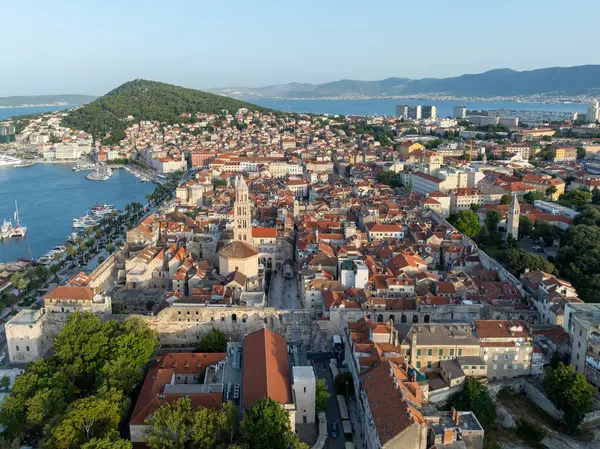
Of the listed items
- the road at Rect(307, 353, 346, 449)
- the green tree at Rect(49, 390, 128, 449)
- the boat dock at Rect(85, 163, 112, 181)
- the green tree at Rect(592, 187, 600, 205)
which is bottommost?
the road at Rect(307, 353, 346, 449)

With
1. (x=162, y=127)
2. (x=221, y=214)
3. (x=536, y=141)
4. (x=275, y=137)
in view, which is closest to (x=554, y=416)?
(x=221, y=214)

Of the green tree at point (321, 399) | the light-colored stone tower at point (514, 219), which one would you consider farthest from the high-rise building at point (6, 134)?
the green tree at point (321, 399)

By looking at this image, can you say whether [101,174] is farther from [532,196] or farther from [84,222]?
[532,196]

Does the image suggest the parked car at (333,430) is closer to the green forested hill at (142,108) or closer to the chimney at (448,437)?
the chimney at (448,437)

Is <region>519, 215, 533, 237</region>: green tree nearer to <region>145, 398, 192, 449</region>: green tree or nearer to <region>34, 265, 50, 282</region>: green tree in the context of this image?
<region>145, 398, 192, 449</region>: green tree

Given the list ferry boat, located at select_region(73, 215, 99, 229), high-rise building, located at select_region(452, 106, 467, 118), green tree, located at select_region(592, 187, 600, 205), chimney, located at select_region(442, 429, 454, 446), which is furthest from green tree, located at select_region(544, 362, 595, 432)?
high-rise building, located at select_region(452, 106, 467, 118)

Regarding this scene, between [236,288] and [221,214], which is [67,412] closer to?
[236,288]

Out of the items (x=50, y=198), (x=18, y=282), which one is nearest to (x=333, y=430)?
(x=18, y=282)
